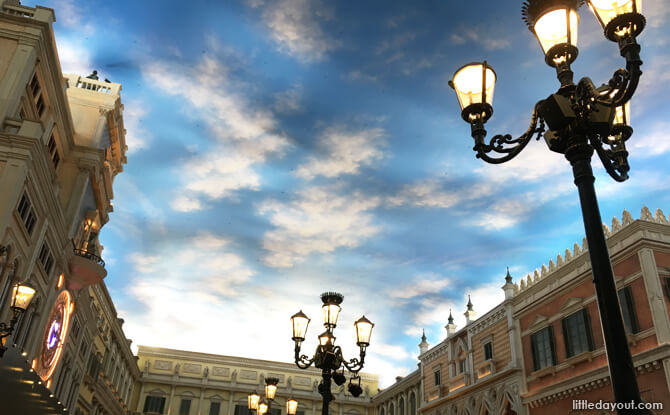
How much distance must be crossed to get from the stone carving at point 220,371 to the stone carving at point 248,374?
1348mm

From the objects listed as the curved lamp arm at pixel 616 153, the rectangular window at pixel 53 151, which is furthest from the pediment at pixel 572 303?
the rectangular window at pixel 53 151

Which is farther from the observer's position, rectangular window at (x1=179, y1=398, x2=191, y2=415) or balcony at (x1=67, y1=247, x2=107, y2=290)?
rectangular window at (x1=179, y1=398, x2=191, y2=415)

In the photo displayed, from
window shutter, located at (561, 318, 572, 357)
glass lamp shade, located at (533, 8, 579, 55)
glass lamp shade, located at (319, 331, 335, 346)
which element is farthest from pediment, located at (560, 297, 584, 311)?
glass lamp shade, located at (533, 8, 579, 55)

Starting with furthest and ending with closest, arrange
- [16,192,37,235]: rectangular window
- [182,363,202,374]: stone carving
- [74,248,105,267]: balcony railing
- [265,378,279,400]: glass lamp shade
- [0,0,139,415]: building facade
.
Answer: [182,363,202,374]: stone carving, [74,248,105,267]: balcony railing, [265,378,279,400]: glass lamp shade, [16,192,37,235]: rectangular window, [0,0,139,415]: building facade

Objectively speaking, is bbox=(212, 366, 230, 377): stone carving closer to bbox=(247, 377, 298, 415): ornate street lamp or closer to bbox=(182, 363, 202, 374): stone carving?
bbox=(182, 363, 202, 374): stone carving

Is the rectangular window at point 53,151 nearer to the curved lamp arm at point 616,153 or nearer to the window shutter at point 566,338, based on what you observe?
the curved lamp arm at point 616,153

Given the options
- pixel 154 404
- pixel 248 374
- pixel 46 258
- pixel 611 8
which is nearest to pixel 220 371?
pixel 248 374

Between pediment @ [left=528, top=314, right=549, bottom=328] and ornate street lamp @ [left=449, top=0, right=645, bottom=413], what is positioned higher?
pediment @ [left=528, top=314, right=549, bottom=328]

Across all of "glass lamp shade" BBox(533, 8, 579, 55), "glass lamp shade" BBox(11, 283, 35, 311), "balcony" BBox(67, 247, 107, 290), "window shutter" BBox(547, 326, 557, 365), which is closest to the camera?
"glass lamp shade" BBox(533, 8, 579, 55)

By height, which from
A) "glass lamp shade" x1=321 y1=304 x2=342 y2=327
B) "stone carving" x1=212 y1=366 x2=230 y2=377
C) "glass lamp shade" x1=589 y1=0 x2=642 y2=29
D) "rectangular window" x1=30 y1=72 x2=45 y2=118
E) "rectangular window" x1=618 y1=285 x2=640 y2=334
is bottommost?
"glass lamp shade" x1=321 y1=304 x2=342 y2=327

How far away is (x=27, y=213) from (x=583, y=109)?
14.4 meters

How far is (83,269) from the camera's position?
1920cm

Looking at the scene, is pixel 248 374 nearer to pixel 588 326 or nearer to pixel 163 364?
pixel 163 364

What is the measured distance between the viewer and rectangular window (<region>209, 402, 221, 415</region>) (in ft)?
152
